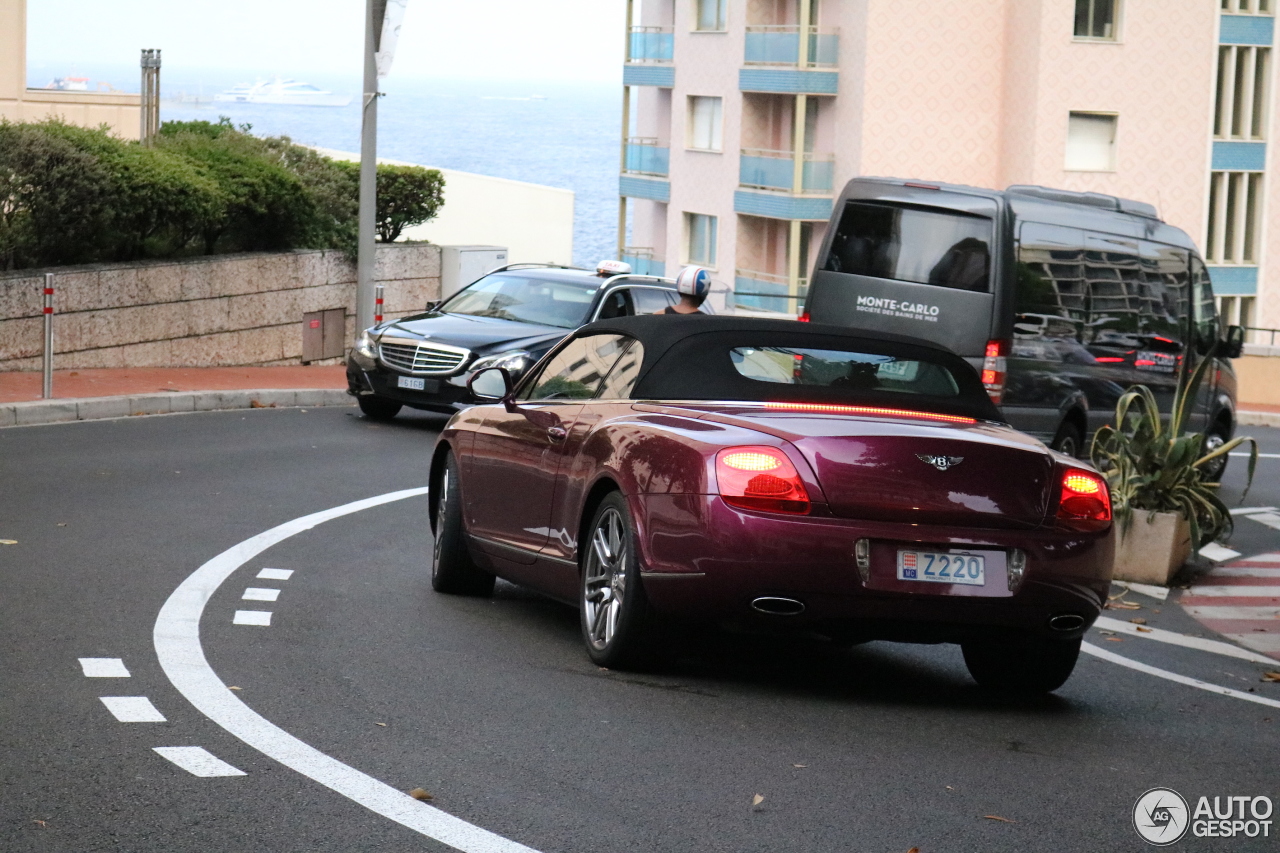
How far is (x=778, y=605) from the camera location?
6.80 meters

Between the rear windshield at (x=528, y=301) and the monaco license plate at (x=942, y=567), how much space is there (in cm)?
1160

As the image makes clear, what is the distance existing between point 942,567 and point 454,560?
3.30 m

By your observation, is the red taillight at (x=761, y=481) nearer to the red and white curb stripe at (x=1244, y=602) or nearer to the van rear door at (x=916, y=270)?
the red and white curb stripe at (x=1244, y=602)

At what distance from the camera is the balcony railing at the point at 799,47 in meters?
56.3

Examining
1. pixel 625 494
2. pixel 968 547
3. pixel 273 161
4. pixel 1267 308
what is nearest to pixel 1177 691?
pixel 968 547

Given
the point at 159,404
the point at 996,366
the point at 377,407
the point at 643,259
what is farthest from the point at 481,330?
the point at 643,259

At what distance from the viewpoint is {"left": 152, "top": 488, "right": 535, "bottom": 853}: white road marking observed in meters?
5.14

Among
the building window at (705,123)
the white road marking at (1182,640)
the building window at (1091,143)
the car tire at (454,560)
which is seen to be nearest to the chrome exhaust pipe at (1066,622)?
the white road marking at (1182,640)

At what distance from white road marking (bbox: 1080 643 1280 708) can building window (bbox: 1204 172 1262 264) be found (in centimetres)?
5065

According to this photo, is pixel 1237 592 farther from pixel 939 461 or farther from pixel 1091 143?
pixel 1091 143

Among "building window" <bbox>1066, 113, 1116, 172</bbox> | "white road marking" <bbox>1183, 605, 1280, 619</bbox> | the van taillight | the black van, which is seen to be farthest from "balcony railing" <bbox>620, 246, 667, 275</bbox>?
"white road marking" <bbox>1183, 605, 1280, 619</bbox>

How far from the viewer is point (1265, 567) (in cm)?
1267

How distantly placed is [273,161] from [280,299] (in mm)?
2350

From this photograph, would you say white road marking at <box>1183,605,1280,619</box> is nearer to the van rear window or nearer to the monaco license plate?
the monaco license plate
